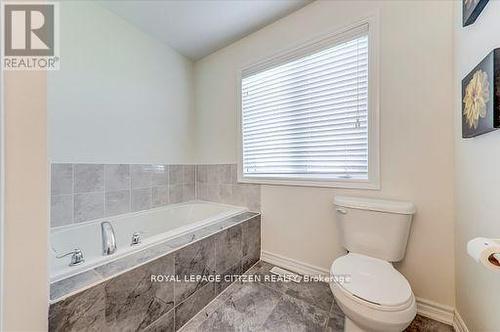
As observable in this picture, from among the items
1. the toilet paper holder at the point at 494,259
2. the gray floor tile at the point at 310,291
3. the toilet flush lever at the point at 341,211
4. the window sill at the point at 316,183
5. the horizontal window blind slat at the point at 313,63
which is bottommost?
the gray floor tile at the point at 310,291

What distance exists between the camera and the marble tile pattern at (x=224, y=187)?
7.22 feet

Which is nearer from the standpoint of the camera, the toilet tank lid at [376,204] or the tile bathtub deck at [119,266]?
the tile bathtub deck at [119,266]

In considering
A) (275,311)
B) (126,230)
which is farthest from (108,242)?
(275,311)

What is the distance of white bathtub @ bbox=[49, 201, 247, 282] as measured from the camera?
1155 millimetres

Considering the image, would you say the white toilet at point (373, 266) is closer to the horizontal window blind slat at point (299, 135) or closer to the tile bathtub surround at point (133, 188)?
the horizontal window blind slat at point (299, 135)

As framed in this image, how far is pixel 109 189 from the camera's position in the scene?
191 centimetres

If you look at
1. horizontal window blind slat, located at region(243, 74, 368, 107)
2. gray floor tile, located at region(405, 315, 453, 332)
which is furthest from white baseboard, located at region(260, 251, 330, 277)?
horizontal window blind slat, located at region(243, 74, 368, 107)

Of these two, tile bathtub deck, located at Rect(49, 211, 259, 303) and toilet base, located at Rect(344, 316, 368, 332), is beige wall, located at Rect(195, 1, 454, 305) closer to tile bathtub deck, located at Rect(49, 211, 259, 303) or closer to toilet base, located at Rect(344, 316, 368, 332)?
toilet base, located at Rect(344, 316, 368, 332)

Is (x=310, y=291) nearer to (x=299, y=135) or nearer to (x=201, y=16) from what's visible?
(x=299, y=135)

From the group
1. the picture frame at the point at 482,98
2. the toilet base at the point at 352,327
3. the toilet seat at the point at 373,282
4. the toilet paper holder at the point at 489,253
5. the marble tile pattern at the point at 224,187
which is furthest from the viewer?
the marble tile pattern at the point at 224,187

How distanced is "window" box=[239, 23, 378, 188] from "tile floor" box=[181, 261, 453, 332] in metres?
0.86

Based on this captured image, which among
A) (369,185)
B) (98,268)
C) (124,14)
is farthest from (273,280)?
(124,14)

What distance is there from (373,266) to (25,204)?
163cm

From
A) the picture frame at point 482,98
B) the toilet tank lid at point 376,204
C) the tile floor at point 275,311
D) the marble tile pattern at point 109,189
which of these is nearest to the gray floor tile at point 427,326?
the tile floor at point 275,311
